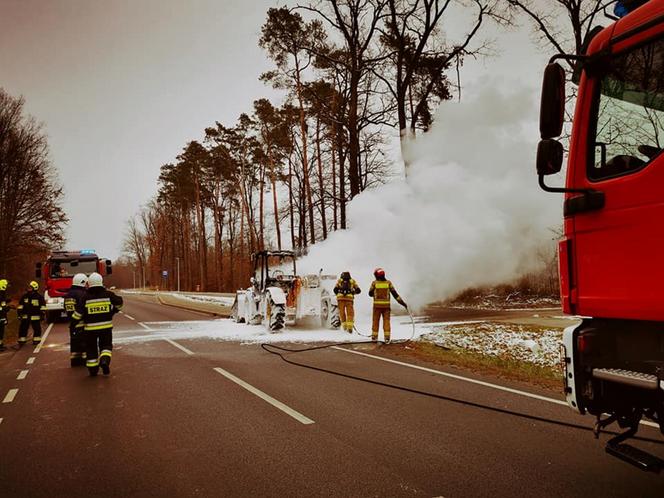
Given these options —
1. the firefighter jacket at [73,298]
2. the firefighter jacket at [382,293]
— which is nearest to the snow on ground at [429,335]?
the firefighter jacket at [382,293]

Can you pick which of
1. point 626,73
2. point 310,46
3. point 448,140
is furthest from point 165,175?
point 626,73

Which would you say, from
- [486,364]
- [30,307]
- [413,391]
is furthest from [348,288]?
[30,307]

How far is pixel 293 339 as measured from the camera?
1309 cm

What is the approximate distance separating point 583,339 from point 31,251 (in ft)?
118

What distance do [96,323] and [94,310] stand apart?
0.23 metres

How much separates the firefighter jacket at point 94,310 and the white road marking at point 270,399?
2172 mm

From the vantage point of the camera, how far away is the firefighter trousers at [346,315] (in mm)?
13836

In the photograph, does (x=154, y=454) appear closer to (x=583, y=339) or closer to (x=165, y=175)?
(x=583, y=339)

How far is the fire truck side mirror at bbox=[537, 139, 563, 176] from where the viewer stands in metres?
3.30

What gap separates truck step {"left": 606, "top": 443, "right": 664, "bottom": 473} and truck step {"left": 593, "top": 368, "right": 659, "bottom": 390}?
45 centimetres

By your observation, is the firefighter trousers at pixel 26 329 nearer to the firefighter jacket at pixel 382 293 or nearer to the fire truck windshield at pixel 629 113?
the firefighter jacket at pixel 382 293

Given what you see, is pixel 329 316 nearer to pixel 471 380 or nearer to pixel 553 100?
pixel 471 380

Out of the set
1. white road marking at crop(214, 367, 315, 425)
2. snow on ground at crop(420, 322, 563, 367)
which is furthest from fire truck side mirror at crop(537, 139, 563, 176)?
snow on ground at crop(420, 322, 563, 367)

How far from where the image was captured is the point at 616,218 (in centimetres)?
315
